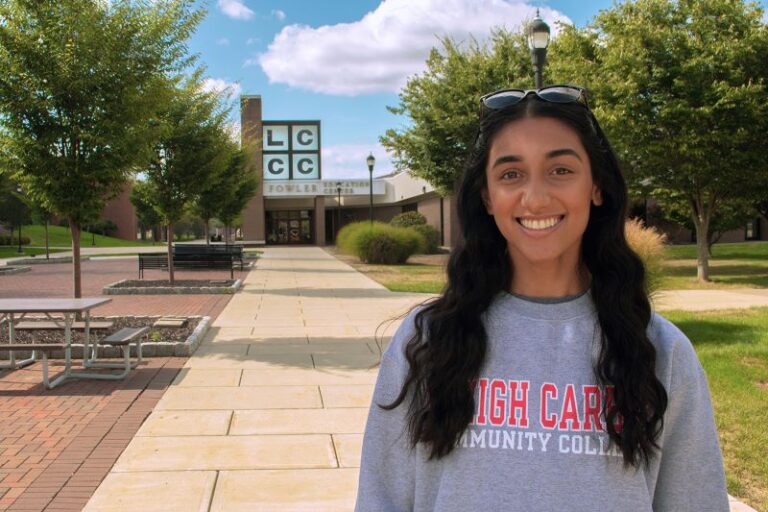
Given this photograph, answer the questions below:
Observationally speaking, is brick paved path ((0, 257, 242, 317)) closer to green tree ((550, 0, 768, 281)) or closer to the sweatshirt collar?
green tree ((550, 0, 768, 281))

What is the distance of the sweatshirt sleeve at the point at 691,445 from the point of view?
136 centimetres

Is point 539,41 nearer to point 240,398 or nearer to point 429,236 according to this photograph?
point 240,398

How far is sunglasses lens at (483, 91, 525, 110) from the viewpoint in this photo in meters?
1.48

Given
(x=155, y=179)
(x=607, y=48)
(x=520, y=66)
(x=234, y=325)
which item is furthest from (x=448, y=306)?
(x=520, y=66)

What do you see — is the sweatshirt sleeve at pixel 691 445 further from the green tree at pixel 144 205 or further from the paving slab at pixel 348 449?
the green tree at pixel 144 205

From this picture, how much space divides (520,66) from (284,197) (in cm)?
3356

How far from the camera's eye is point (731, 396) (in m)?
5.79

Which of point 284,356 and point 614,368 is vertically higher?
point 614,368

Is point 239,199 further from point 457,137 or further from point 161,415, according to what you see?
point 161,415

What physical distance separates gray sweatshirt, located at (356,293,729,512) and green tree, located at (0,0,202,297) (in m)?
9.37

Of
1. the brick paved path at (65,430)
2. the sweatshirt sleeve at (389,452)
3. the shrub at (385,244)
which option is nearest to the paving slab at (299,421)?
the brick paved path at (65,430)

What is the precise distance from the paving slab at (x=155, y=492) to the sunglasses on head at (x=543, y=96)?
3.17 metres

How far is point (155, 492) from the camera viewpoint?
13.4 feet

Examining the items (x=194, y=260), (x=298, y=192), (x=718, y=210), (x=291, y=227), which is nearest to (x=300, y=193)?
(x=298, y=192)
